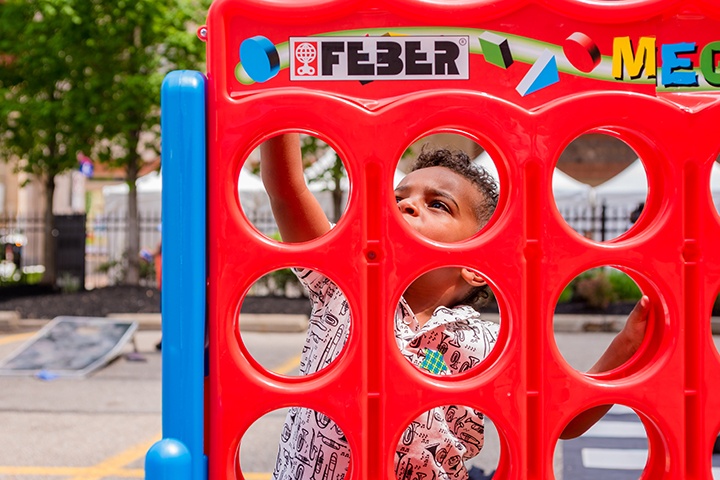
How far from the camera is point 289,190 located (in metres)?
1.61

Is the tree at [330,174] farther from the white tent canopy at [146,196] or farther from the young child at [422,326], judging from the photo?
the young child at [422,326]

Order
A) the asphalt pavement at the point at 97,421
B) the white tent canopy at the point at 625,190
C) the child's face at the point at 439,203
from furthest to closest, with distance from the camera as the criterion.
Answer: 1. the white tent canopy at the point at 625,190
2. the asphalt pavement at the point at 97,421
3. the child's face at the point at 439,203

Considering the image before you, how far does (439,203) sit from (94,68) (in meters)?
13.2

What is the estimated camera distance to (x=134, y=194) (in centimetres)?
1461

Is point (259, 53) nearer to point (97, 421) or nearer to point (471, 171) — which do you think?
point (471, 171)

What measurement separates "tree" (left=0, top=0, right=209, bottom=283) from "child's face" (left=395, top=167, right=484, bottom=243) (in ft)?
38.9

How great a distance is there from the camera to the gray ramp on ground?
25.3 feet

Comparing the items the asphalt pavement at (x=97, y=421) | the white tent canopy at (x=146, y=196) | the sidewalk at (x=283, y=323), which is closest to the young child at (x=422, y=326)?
the asphalt pavement at (x=97, y=421)

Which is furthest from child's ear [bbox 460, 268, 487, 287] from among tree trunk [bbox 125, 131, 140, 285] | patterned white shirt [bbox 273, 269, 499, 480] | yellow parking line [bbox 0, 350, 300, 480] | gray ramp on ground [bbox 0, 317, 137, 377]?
tree trunk [bbox 125, 131, 140, 285]

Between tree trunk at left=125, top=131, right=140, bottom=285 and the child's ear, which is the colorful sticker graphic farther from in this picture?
tree trunk at left=125, top=131, right=140, bottom=285

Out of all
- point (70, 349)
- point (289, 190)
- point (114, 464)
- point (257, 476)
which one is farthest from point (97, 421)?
point (289, 190)

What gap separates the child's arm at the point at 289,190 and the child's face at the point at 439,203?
200 mm

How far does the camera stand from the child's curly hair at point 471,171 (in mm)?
1933

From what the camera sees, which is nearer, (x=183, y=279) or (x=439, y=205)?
(x=183, y=279)
